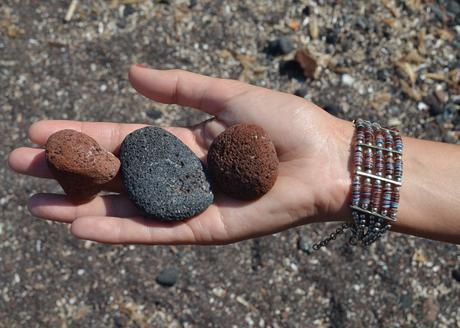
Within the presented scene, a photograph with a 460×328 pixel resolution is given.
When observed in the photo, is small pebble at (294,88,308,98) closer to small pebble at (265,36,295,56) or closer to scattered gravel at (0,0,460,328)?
scattered gravel at (0,0,460,328)

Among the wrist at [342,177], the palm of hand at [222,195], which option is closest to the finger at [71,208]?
the palm of hand at [222,195]

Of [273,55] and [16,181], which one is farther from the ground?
[273,55]

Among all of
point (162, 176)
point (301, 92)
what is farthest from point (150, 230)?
point (301, 92)

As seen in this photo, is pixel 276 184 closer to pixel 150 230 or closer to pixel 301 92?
pixel 150 230

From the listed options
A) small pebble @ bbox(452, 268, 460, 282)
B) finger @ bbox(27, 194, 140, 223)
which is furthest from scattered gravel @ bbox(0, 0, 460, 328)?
finger @ bbox(27, 194, 140, 223)

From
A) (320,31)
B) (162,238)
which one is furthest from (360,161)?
(320,31)

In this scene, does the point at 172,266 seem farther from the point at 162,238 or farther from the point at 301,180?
the point at 301,180
